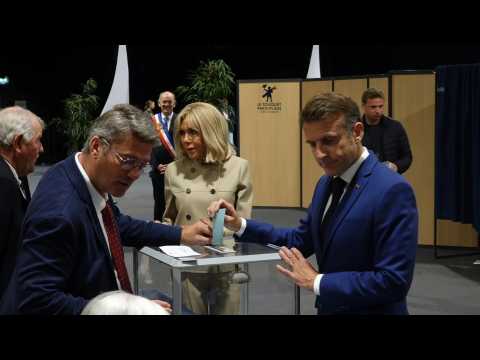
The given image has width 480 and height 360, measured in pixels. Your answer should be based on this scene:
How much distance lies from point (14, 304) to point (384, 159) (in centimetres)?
463

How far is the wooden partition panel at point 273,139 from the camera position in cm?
969

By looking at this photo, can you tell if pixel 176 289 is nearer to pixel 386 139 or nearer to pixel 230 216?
pixel 230 216

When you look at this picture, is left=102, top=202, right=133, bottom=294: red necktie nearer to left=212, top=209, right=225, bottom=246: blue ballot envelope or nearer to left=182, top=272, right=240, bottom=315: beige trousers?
left=212, top=209, right=225, bottom=246: blue ballot envelope

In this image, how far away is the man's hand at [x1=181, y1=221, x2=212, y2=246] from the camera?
9.12ft

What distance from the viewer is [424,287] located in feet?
18.1

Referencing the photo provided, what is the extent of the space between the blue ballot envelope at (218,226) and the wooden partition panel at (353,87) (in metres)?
5.88

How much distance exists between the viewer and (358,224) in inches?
78.8

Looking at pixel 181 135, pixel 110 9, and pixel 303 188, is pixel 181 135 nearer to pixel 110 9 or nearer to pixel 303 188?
pixel 110 9

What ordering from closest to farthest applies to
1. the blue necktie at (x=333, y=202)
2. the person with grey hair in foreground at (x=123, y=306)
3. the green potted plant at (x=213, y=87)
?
1. the person with grey hair in foreground at (x=123, y=306)
2. the blue necktie at (x=333, y=202)
3. the green potted plant at (x=213, y=87)

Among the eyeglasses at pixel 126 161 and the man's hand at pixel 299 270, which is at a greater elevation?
the eyeglasses at pixel 126 161

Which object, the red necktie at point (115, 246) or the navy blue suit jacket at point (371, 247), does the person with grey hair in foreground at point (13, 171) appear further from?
the navy blue suit jacket at point (371, 247)

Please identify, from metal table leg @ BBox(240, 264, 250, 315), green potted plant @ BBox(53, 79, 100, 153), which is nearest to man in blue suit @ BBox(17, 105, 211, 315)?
metal table leg @ BBox(240, 264, 250, 315)

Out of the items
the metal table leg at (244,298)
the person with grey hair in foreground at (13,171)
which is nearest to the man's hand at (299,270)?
the person with grey hair in foreground at (13,171)

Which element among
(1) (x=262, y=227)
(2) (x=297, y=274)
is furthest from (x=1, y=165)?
(2) (x=297, y=274)
